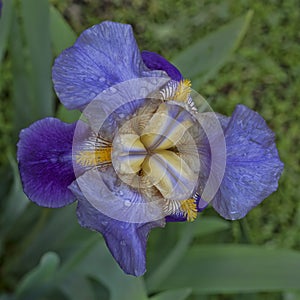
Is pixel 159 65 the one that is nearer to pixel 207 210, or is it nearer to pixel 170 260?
pixel 170 260

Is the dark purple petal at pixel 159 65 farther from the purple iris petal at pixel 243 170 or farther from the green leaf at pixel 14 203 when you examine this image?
the green leaf at pixel 14 203

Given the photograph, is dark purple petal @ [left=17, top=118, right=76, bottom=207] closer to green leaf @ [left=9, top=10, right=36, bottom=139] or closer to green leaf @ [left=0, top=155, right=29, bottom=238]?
green leaf @ [left=0, top=155, right=29, bottom=238]

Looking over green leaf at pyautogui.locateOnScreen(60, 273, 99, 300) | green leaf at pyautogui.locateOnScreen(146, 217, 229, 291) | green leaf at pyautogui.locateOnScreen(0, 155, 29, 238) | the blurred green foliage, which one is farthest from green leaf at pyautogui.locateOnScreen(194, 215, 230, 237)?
green leaf at pyautogui.locateOnScreen(0, 155, 29, 238)

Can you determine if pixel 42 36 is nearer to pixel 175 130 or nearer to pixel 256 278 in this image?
pixel 175 130

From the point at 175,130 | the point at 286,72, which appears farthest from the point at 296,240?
the point at 175,130

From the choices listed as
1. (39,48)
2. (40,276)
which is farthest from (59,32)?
(40,276)

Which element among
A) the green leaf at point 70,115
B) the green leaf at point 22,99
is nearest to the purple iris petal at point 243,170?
the green leaf at point 70,115
